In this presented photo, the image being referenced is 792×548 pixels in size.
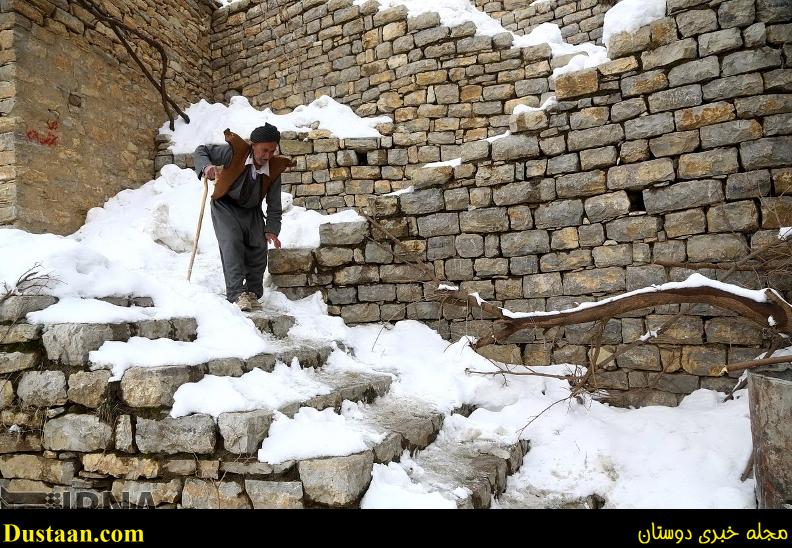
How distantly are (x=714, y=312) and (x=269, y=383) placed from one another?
330 cm

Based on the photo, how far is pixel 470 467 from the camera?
2.59 meters

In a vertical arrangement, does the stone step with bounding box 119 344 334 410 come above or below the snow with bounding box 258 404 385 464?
above

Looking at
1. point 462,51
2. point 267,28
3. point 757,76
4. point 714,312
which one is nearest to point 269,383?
point 714,312

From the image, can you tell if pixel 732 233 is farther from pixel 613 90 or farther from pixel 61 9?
pixel 61 9

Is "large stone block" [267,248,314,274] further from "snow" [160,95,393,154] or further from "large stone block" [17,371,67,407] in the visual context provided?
"snow" [160,95,393,154]

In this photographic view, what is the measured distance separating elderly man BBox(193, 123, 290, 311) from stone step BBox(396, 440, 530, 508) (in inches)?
80.5

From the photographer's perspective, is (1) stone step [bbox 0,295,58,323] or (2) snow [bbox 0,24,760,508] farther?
(1) stone step [bbox 0,295,58,323]

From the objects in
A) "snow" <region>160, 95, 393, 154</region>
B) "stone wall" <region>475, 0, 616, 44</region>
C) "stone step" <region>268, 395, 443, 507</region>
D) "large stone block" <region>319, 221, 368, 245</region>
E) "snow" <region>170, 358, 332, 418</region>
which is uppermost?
"stone wall" <region>475, 0, 616, 44</region>

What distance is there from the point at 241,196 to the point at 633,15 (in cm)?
369

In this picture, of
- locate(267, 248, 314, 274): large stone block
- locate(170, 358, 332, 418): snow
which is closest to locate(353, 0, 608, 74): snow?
locate(267, 248, 314, 274): large stone block

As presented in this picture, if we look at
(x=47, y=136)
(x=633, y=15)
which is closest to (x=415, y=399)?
(x=633, y=15)

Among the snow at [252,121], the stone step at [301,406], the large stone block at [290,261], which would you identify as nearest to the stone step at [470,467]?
the stone step at [301,406]

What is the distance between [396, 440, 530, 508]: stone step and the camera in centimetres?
232

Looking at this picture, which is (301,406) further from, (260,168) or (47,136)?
(47,136)
